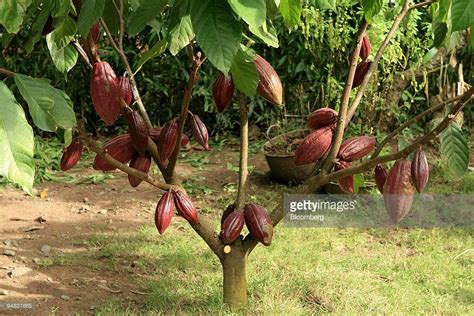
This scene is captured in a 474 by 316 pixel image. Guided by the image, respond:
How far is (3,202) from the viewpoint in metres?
4.13

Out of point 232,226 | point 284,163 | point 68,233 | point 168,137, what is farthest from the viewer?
point 284,163

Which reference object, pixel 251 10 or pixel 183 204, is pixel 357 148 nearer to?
pixel 183 204

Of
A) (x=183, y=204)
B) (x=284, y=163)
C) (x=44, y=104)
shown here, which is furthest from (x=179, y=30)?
(x=284, y=163)

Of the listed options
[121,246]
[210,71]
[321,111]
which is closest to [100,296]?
[121,246]

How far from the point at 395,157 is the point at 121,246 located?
1.86m

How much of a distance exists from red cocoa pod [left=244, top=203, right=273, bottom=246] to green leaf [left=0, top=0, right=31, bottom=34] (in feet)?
3.41

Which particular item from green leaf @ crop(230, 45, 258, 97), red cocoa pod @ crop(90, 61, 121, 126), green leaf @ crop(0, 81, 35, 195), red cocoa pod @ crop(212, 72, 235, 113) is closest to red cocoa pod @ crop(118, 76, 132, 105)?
red cocoa pod @ crop(90, 61, 121, 126)

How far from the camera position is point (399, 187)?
5.99ft

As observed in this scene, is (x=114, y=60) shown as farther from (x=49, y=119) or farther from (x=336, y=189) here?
(x=49, y=119)

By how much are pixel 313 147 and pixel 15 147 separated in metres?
1.02

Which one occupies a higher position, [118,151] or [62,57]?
[62,57]

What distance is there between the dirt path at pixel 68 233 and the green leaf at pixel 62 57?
1064 millimetres

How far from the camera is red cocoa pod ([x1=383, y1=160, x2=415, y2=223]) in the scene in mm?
1825

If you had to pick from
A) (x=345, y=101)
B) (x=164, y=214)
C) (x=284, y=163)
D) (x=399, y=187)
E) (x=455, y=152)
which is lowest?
(x=284, y=163)
